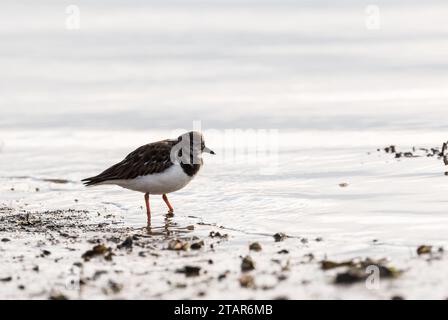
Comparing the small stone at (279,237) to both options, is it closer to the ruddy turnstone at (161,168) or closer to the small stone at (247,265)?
the small stone at (247,265)

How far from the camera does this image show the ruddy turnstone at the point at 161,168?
13.4 metres

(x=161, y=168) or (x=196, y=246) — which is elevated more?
(x=161, y=168)

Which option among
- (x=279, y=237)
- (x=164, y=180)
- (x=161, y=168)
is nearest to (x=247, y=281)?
(x=279, y=237)

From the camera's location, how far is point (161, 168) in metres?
13.4

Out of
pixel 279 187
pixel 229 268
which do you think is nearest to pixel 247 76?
pixel 279 187

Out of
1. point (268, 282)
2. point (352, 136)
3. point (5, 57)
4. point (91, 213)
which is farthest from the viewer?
point (5, 57)

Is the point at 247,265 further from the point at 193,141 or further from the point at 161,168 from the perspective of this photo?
the point at 193,141

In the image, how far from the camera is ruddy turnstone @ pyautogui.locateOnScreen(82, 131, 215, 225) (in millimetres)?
13391

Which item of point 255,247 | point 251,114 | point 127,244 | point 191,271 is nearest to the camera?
point 191,271

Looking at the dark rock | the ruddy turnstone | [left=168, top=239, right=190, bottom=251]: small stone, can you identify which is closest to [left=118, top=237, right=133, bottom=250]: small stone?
[left=168, top=239, right=190, bottom=251]: small stone

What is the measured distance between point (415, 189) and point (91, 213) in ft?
16.4
